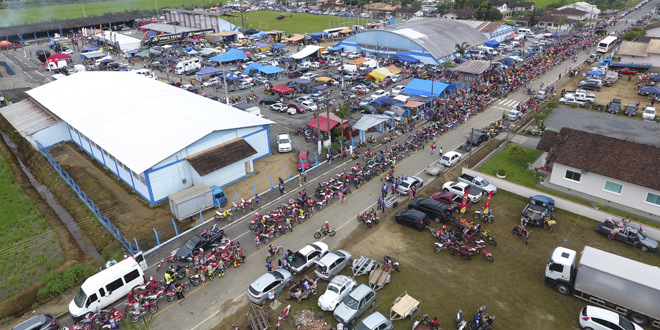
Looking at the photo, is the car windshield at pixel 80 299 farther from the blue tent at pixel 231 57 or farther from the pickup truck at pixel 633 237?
the blue tent at pixel 231 57

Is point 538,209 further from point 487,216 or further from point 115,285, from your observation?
point 115,285

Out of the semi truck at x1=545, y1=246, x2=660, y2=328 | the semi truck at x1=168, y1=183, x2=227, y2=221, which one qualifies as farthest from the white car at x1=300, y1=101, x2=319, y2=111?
the semi truck at x1=545, y1=246, x2=660, y2=328

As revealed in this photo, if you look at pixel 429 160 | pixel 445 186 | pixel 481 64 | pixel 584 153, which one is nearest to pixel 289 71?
pixel 481 64

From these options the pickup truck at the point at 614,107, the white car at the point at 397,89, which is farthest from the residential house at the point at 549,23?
the white car at the point at 397,89

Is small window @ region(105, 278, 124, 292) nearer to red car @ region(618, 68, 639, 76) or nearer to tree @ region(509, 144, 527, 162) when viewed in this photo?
tree @ region(509, 144, 527, 162)

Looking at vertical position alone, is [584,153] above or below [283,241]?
above

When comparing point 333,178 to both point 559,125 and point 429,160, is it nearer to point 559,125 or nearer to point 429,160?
point 429,160
